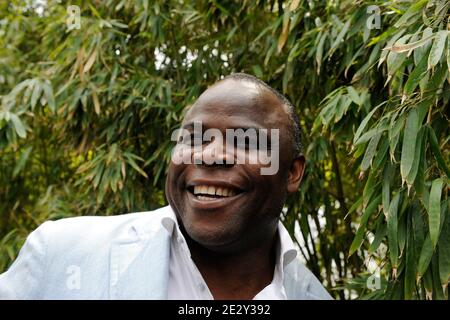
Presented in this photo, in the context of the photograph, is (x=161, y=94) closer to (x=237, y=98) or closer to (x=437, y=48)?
(x=437, y=48)

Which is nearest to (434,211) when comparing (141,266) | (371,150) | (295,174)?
(371,150)

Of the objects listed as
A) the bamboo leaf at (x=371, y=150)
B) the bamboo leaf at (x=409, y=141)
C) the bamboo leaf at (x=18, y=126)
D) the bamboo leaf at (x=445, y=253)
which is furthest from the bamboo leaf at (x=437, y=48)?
the bamboo leaf at (x=18, y=126)

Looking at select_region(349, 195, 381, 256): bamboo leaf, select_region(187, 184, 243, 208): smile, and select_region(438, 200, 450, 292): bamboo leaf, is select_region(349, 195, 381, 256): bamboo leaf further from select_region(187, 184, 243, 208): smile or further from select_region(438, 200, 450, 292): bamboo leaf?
select_region(187, 184, 243, 208): smile

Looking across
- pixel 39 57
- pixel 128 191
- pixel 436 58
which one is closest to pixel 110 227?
pixel 436 58

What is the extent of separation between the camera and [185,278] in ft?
4.45

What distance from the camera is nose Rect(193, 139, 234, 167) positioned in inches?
50.7

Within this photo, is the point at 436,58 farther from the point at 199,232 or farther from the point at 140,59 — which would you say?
the point at 140,59

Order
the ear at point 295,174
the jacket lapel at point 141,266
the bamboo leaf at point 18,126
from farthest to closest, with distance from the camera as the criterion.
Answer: the bamboo leaf at point 18,126, the ear at point 295,174, the jacket lapel at point 141,266

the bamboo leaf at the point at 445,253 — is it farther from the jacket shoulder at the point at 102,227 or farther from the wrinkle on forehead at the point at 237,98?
the jacket shoulder at the point at 102,227

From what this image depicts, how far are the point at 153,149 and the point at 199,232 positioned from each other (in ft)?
7.26

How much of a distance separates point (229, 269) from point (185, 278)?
9cm

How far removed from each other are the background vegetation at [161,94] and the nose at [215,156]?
42.3 inches

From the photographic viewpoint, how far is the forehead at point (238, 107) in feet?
4.36

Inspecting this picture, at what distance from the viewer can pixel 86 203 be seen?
3377 mm
